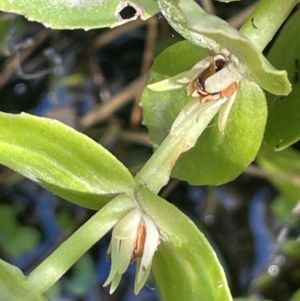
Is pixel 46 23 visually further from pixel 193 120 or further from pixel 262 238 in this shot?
pixel 262 238

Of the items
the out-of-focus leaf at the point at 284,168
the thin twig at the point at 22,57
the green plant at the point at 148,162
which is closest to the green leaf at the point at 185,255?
the green plant at the point at 148,162

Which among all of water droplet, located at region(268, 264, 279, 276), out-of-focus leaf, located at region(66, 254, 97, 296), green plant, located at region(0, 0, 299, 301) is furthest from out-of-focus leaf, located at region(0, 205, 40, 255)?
green plant, located at region(0, 0, 299, 301)

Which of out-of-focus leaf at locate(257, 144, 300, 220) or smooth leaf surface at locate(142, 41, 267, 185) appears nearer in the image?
smooth leaf surface at locate(142, 41, 267, 185)

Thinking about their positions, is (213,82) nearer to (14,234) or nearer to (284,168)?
(284,168)

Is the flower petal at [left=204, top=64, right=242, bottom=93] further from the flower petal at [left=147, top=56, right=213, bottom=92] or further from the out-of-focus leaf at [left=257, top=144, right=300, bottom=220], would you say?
the out-of-focus leaf at [left=257, top=144, right=300, bottom=220]

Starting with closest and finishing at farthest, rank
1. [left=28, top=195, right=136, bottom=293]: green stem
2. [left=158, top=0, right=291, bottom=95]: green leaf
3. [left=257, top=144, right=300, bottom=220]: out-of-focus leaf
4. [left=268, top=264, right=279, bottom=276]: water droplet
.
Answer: [left=158, top=0, right=291, bottom=95]: green leaf
[left=28, top=195, right=136, bottom=293]: green stem
[left=257, top=144, right=300, bottom=220]: out-of-focus leaf
[left=268, top=264, right=279, bottom=276]: water droplet

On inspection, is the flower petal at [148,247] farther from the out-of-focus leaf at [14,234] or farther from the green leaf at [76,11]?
the out-of-focus leaf at [14,234]

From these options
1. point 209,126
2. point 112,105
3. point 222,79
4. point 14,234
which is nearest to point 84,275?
point 14,234
